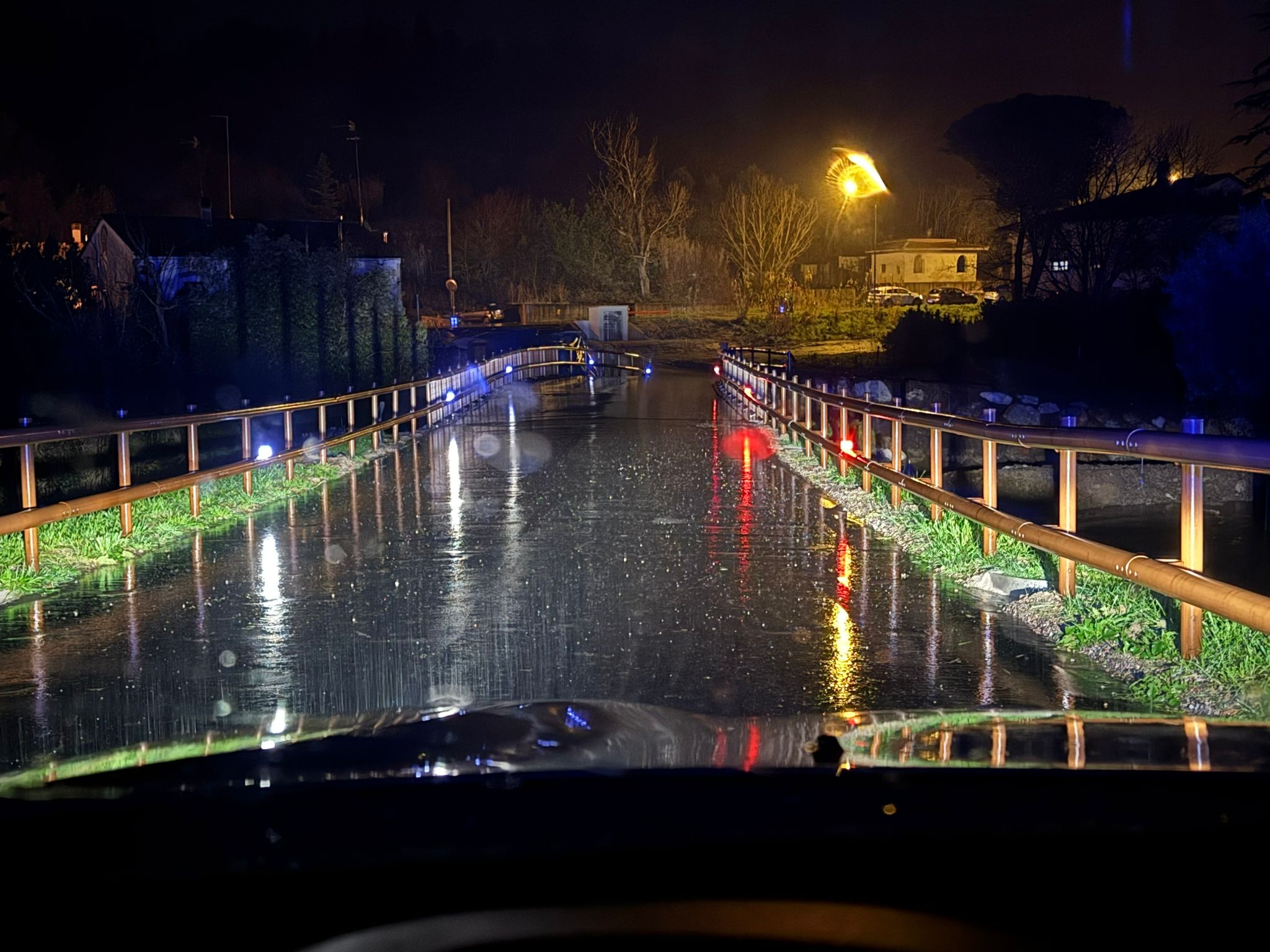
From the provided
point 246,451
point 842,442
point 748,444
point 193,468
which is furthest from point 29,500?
point 748,444

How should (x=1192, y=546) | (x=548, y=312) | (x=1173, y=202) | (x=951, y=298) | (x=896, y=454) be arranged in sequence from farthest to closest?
1. (x=548, y=312)
2. (x=951, y=298)
3. (x=1173, y=202)
4. (x=896, y=454)
5. (x=1192, y=546)

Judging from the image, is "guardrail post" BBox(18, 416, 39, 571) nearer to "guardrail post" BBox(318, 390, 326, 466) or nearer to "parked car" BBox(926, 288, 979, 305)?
"guardrail post" BBox(318, 390, 326, 466)

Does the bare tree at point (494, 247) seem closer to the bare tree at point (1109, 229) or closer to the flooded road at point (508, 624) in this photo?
the bare tree at point (1109, 229)

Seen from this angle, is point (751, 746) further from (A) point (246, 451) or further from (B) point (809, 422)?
(B) point (809, 422)

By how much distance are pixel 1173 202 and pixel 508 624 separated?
58.5 metres

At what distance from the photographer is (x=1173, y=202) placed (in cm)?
6128

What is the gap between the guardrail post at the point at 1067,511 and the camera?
9.68 m

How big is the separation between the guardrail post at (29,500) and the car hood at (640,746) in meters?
7.56

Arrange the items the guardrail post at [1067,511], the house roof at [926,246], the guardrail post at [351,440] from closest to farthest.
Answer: the guardrail post at [1067,511]
the guardrail post at [351,440]
the house roof at [926,246]

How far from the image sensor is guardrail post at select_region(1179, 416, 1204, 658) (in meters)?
7.60

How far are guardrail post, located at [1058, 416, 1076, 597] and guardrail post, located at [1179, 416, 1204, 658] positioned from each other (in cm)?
182

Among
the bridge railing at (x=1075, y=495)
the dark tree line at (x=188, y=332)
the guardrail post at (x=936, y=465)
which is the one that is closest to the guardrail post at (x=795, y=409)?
the bridge railing at (x=1075, y=495)

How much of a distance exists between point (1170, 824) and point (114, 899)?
1978mm

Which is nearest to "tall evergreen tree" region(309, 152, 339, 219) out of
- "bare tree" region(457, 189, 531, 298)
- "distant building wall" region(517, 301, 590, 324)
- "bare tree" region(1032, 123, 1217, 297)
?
"bare tree" region(457, 189, 531, 298)
